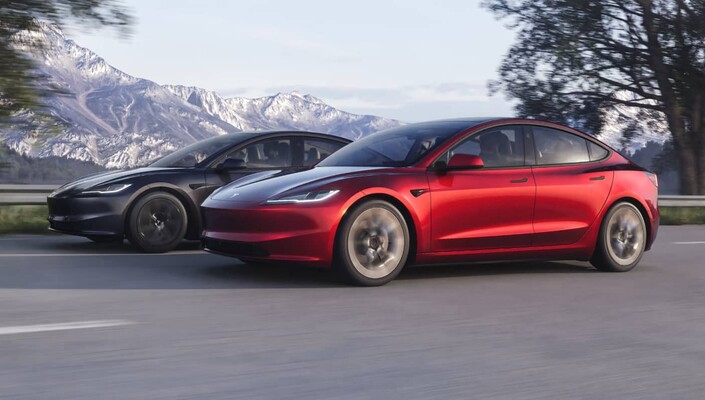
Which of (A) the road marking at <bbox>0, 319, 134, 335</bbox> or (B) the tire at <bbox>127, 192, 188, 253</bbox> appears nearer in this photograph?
(A) the road marking at <bbox>0, 319, 134, 335</bbox>

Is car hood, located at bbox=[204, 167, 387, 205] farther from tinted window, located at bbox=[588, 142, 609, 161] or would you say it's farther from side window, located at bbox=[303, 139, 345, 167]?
side window, located at bbox=[303, 139, 345, 167]

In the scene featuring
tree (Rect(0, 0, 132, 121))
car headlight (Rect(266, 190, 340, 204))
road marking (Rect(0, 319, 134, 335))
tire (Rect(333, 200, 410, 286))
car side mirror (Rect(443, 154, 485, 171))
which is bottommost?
road marking (Rect(0, 319, 134, 335))

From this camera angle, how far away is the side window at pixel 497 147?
8438mm

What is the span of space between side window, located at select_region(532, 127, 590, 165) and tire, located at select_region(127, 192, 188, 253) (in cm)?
377

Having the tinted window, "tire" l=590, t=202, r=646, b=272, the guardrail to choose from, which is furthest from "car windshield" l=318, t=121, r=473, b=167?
the guardrail

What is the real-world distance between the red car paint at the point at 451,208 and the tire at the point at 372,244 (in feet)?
0.25

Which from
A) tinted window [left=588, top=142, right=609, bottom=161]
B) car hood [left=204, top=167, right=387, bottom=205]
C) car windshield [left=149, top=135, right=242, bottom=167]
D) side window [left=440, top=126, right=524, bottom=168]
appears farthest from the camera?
car windshield [left=149, top=135, right=242, bottom=167]

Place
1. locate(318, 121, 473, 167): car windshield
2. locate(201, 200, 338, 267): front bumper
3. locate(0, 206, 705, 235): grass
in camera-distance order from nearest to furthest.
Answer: locate(201, 200, 338, 267): front bumper, locate(318, 121, 473, 167): car windshield, locate(0, 206, 705, 235): grass

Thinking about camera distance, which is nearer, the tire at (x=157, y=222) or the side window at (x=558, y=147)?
the side window at (x=558, y=147)

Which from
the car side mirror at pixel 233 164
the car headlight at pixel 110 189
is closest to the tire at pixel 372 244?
the car side mirror at pixel 233 164

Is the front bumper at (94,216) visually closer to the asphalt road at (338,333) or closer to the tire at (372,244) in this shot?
the asphalt road at (338,333)

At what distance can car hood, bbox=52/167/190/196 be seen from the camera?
33.4 ft

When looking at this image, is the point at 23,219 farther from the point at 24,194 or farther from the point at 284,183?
the point at 284,183

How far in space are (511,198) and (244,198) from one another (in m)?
2.27
